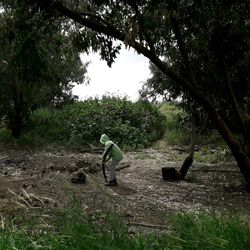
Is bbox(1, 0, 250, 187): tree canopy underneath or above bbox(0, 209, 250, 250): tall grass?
above

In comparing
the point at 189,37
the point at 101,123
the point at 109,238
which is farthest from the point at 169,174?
the point at 101,123

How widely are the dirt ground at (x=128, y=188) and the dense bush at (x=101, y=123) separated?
4.13 metres

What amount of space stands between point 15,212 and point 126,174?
6.91m

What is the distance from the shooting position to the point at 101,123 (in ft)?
81.1

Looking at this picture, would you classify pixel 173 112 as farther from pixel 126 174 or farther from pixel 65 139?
pixel 126 174

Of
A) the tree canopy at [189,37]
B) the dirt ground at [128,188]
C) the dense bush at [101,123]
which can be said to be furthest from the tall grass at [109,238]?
the dense bush at [101,123]

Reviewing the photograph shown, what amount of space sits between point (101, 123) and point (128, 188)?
12520 millimetres

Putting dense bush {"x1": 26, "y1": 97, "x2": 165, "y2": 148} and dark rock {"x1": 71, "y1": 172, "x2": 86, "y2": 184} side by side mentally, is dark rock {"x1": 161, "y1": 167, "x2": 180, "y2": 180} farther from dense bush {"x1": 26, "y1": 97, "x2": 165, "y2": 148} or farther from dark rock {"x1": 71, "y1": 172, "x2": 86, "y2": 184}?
dense bush {"x1": 26, "y1": 97, "x2": 165, "y2": 148}

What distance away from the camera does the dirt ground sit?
9.30 m

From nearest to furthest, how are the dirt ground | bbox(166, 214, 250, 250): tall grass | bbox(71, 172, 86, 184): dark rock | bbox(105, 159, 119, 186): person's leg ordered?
bbox(166, 214, 250, 250): tall grass, the dirt ground, bbox(71, 172, 86, 184): dark rock, bbox(105, 159, 119, 186): person's leg

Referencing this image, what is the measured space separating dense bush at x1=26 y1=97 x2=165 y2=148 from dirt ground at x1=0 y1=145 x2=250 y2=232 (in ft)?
13.6

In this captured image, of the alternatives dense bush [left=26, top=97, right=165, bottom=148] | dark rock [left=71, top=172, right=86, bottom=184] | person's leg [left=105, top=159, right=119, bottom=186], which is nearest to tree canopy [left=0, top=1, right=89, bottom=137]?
dense bush [left=26, top=97, right=165, bottom=148]

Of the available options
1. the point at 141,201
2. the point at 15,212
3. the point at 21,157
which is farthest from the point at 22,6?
the point at 21,157

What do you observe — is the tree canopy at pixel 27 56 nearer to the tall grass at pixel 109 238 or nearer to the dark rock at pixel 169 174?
the dark rock at pixel 169 174
